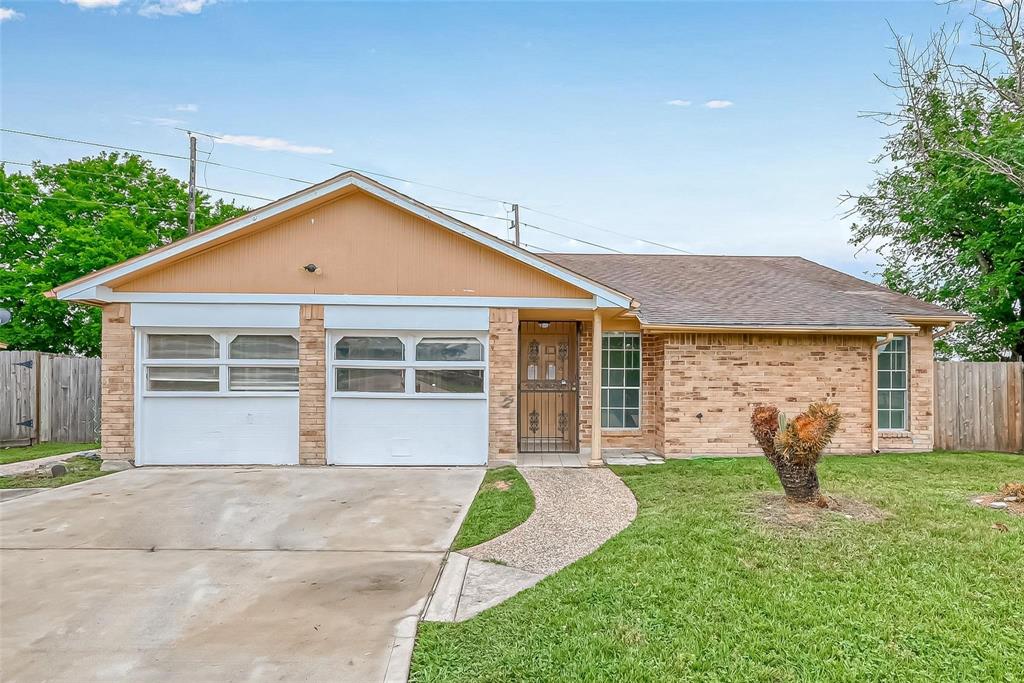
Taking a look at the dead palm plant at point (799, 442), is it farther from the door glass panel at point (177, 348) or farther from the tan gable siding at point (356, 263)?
the door glass panel at point (177, 348)

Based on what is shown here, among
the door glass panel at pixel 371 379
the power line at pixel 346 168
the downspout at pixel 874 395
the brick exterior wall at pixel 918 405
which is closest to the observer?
the door glass panel at pixel 371 379

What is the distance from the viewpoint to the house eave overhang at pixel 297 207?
831 cm

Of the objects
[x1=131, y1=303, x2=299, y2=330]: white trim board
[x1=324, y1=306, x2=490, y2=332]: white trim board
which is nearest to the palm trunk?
[x1=324, y1=306, x2=490, y2=332]: white trim board

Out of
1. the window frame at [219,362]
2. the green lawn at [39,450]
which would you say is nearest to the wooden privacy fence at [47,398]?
the green lawn at [39,450]

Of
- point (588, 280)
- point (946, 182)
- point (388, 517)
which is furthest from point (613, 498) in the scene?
point (946, 182)

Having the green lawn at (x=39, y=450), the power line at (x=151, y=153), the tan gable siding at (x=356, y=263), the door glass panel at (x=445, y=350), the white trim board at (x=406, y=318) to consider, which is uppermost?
the power line at (x=151, y=153)

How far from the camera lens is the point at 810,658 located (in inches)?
122

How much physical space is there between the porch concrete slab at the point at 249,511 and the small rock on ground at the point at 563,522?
0.73 metres

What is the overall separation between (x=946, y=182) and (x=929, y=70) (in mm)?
3148

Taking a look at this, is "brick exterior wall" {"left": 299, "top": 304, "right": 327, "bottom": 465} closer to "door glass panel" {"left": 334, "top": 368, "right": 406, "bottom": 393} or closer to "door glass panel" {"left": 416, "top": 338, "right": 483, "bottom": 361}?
"door glass panel" {"left": 334, "top": 368, "right": 406, "bottom": 393}

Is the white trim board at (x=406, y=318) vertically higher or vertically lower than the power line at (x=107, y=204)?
lower

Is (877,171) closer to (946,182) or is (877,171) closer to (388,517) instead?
(946,182)

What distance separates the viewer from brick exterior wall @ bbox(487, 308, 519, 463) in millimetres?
8891

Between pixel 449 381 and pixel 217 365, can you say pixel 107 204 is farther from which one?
pixel 449 381
